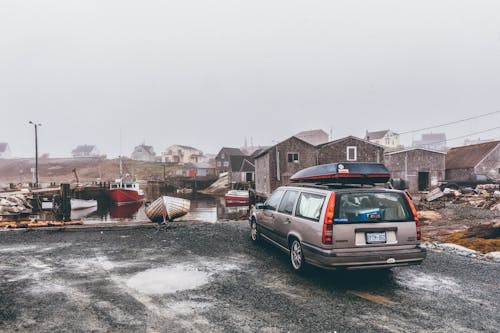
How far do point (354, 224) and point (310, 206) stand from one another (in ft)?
2.95

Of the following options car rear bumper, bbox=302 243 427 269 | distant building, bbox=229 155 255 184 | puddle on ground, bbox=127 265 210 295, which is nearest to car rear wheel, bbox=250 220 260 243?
puddle on ground, bbox=127 265 210 295

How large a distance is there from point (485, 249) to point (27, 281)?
Result: 1020cm

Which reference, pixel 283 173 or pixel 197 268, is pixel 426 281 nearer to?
pixel 197 268

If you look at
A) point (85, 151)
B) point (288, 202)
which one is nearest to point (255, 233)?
point (288, 202)

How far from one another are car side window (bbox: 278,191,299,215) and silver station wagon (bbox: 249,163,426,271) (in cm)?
30

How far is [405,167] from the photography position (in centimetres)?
3831

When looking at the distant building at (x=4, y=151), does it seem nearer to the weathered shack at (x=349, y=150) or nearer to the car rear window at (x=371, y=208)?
the weathered shack at (x=349, y=150)

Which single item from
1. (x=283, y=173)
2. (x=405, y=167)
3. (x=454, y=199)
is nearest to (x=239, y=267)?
(x=454, y=199)

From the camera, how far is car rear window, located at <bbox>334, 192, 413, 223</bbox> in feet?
17.1

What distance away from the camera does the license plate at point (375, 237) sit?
5176 mm

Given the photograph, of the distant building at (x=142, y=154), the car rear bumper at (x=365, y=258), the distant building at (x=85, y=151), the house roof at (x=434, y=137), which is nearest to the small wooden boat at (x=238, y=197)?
the car rear bumper at (x=365, y=258)

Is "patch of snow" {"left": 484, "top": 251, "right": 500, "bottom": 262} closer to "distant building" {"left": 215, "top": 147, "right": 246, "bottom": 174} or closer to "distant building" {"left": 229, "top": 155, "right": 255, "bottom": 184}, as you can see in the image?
"distant building" {"left": 229, "top": 155, "right": 255, "bottom": 184}

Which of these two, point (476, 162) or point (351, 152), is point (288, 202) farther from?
point (476, 162)

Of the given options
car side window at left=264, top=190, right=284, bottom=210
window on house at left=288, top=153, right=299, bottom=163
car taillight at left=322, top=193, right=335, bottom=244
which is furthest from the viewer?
window on house at left=288, top=153, right=299, bottom=163
